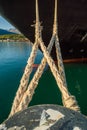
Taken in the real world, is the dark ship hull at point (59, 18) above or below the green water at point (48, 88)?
above

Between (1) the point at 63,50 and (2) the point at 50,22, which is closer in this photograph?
(2) the point at 50,22

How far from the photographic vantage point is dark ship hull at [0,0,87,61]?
1043cm

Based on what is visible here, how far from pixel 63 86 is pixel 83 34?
8091mm

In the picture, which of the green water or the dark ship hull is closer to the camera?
the green water

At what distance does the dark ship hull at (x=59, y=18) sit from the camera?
1043 cm

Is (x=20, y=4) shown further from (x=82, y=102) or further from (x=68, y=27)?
(x=82, y=102)

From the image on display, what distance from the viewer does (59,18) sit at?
35.8 feet

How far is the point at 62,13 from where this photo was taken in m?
10.7

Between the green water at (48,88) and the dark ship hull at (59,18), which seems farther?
the dark ship hull at (59,18)

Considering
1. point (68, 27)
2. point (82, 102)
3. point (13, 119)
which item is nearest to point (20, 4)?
point (68, 27)

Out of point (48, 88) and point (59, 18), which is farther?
point (59, 18)

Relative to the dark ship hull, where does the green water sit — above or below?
below

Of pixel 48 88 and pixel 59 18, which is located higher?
pixel 59 18

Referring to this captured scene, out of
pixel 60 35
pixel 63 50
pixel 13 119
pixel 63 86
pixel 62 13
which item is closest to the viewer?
pixel 13 119
